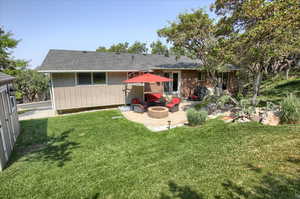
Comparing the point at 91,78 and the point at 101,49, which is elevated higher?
the point at 101,49

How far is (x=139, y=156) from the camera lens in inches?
178

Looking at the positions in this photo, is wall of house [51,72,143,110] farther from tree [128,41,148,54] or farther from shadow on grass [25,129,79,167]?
tree [128,41,148,54]

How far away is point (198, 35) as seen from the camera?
28.0 ft

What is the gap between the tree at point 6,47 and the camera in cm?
939

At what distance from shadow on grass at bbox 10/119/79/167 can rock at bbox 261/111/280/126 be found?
289 inches

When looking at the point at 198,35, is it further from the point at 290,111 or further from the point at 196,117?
the point at 290,111

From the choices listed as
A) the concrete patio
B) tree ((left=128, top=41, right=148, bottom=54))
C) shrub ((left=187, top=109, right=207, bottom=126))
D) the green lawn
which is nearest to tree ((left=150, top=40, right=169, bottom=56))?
tree ((left=128, top=41, right=148, bottom=54))

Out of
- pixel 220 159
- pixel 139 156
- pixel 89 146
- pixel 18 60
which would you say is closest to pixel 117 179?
pixel 139 156

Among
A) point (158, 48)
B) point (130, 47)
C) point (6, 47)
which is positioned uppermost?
point (130, 47)

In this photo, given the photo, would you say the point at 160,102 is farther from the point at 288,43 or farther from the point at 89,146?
the point at 288,43

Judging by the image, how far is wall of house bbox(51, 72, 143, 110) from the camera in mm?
9344

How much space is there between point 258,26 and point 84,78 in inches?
389

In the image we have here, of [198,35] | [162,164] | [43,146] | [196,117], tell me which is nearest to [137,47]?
[198,35]

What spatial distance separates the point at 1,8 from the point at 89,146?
11240mm
